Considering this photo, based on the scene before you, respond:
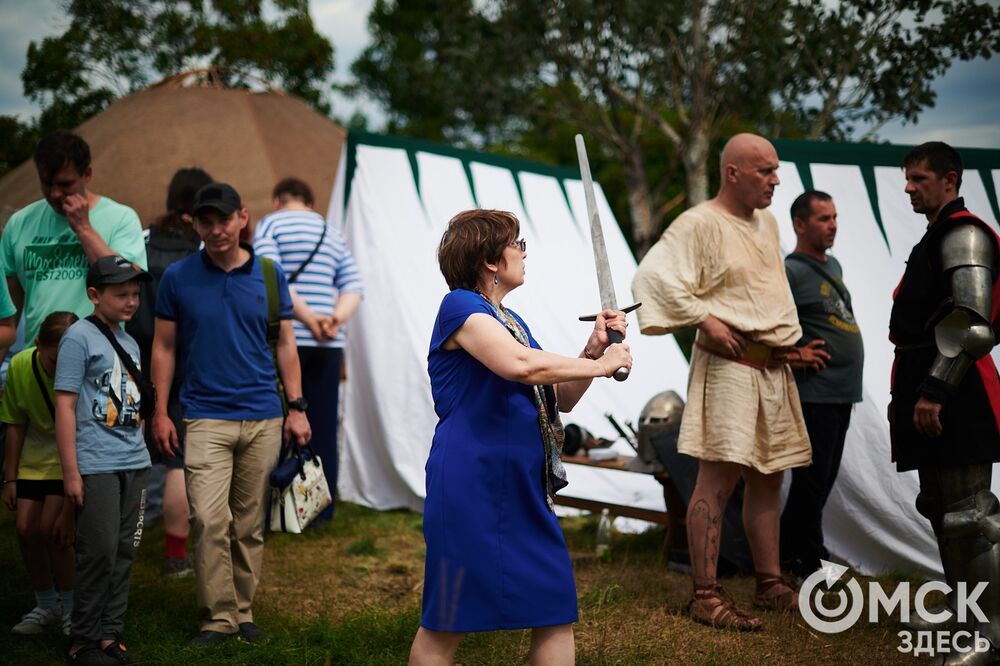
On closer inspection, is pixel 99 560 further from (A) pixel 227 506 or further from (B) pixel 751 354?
(B) pixel 751 354

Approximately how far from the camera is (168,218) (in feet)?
14.4

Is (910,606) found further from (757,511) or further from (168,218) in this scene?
(168,218)

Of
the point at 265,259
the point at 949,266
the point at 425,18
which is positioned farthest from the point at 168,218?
the point at 425,18

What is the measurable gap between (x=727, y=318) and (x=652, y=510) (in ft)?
4.65

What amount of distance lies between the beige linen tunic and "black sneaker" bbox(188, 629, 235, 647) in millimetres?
1714

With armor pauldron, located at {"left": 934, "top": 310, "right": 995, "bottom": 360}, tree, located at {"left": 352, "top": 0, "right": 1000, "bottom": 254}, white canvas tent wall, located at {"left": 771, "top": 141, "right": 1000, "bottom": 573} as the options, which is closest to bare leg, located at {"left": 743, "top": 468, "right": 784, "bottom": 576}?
white canvas tent wall, located at {"left": 771, "top": 141, "right": 1000, "bottom": 573}

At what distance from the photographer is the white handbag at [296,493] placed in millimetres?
3438

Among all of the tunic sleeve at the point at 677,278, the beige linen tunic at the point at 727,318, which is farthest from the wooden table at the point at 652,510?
the tunic sleeve at the point at 677,278

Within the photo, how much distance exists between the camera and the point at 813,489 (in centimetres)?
409

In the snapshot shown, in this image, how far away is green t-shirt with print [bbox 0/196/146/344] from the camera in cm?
360

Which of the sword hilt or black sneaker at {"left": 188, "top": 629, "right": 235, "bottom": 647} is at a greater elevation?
the sword hilt

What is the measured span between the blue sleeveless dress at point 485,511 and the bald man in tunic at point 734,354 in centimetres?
141

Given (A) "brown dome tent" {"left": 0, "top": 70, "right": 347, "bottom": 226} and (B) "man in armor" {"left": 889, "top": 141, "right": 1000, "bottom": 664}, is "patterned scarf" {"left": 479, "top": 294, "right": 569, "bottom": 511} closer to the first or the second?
(B) "man in armor" {"left": 889, "top": 141, "right": 1000, "bottom": 664}

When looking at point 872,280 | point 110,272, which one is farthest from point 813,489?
point 110,272
